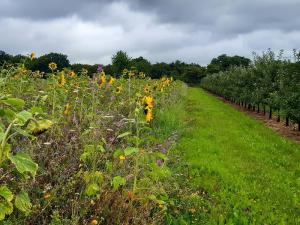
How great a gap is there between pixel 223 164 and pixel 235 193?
200cm

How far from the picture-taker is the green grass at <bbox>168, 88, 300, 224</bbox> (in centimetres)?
560

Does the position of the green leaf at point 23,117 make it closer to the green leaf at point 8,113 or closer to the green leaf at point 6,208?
the green leaf at point 8,113

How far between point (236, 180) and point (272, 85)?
16.1m

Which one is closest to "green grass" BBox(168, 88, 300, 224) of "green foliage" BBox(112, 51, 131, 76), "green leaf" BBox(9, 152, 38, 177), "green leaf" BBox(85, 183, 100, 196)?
"green leaf" BBox(85, 183, 100, 196)

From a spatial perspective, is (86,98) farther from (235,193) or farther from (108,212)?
(108,212)

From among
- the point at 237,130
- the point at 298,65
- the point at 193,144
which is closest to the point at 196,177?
the point at 193,144

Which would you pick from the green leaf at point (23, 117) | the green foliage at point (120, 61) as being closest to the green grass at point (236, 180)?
the green leaf at point (23, 117)

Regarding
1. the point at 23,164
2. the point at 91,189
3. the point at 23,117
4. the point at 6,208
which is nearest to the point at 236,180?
the point at 91,189

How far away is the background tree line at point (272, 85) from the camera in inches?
646

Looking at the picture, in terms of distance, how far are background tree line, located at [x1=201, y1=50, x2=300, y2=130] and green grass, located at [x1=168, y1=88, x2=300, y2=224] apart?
405cm

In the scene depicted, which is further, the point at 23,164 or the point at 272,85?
the point at 272,85

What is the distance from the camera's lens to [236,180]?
24.3 feet

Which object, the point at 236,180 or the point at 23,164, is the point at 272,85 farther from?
the point at 23,164

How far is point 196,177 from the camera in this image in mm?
7305
